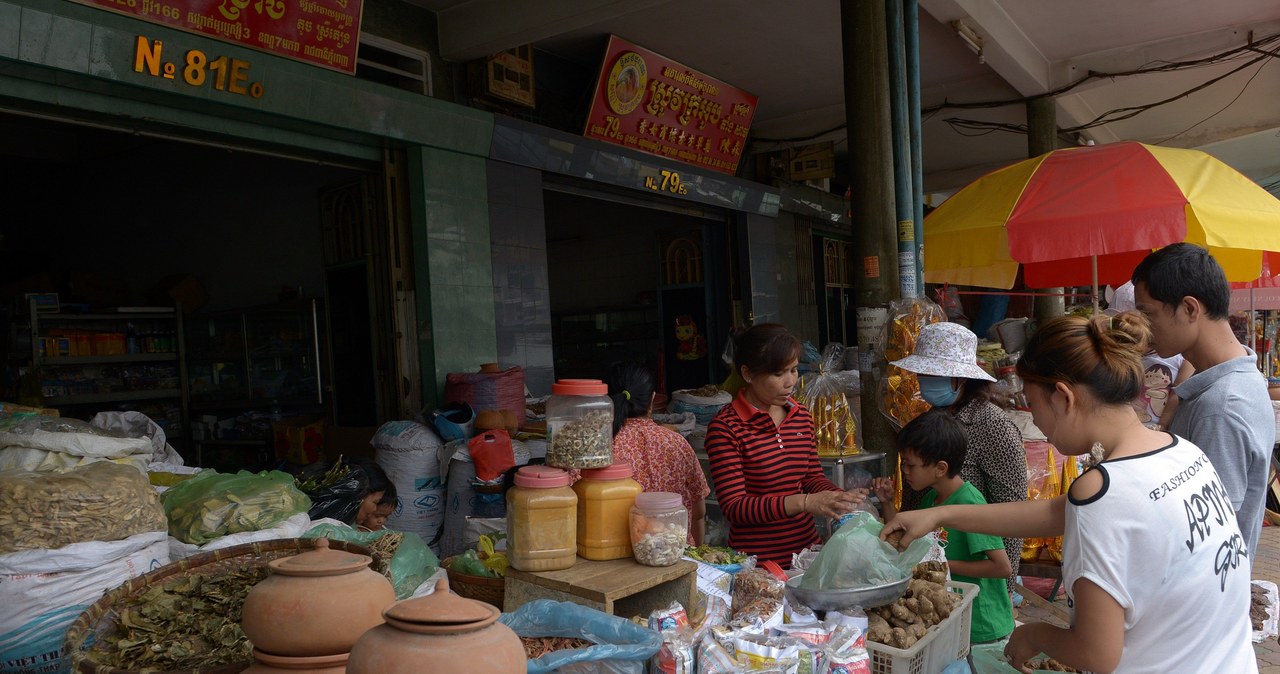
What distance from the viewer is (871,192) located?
4492 mm

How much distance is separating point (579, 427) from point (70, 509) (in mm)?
1505

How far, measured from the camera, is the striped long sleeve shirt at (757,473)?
285 centimetres

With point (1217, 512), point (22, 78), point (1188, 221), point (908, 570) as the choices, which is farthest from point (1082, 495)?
point (22, 78)

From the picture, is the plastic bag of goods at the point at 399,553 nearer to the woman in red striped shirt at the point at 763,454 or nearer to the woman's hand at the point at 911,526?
the woman in red striped shirt at the point at 763,454

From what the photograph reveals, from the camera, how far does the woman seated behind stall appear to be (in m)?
3.03

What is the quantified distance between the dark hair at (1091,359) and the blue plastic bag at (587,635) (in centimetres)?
100

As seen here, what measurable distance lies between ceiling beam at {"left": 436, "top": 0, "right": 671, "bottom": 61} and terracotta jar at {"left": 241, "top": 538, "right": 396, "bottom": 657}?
4.68 metres

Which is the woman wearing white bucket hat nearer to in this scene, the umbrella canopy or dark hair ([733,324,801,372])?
dark hair ([733,324,801,372])

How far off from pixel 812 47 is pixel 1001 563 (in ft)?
19.8

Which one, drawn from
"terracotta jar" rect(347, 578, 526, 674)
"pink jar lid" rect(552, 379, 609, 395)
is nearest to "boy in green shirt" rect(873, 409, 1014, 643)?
"pink jar lid" rect(552, 379, 609, 395)

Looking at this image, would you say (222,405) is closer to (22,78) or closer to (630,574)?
(22,78)

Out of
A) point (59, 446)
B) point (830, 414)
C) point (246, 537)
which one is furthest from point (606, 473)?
point (830, 414)

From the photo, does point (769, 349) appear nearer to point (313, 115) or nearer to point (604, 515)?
point (604, 515)

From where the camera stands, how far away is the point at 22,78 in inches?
149
